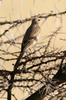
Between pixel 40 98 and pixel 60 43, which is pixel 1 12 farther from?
pixel 40 98

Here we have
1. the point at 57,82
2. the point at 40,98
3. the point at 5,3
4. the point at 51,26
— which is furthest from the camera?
the point at 5,3

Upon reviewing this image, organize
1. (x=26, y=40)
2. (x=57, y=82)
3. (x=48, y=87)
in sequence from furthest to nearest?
(x=26, y=40) < (x=57, y=82) < (x=48, y=87)

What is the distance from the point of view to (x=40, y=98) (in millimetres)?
3055

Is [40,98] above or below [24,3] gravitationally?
below

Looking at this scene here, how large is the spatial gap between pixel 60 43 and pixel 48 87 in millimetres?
3039

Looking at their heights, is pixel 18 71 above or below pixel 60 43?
above

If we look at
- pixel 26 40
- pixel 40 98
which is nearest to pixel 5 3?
pixel 26 40

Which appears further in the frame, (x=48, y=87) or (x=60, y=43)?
(x=60, y=43)

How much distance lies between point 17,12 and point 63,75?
3.06 meters

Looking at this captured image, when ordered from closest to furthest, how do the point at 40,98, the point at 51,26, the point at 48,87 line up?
the point at 48,87 < the point at 40,98 < the point at 51,26

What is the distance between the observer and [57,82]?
286 cm

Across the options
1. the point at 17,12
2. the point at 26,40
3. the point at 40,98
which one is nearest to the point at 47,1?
the point at 17,12

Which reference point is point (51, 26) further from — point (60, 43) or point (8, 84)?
point (8, 84)

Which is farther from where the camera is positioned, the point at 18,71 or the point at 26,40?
the point at 26,40
